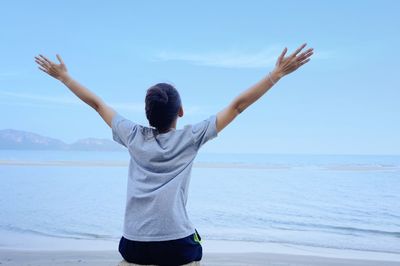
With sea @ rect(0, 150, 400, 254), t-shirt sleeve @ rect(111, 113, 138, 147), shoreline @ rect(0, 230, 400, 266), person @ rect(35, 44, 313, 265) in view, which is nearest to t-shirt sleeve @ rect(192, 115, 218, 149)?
person @ rect(35, 44, 313, 265)

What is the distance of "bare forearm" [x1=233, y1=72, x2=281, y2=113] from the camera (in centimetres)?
186

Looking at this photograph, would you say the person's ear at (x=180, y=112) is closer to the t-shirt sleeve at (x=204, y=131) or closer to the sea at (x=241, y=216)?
the t-shirt sleeve at (x=204, y=131)

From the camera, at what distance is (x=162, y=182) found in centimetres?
181

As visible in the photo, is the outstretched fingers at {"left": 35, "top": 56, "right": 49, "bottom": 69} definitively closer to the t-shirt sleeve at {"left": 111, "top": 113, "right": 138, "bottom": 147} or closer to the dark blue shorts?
the t-shirt sleeve at {"left": 111, "top": 113, "right": 138, "bottom": 147}

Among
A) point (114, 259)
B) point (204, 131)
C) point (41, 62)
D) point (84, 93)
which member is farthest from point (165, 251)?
Answer: point (114, 259)

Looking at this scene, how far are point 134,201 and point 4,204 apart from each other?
12000 mm

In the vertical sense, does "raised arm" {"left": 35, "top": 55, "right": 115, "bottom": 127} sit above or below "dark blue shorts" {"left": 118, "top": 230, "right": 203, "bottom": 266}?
above

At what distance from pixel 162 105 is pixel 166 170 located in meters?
0.25

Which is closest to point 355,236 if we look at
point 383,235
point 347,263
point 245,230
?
point 383,235

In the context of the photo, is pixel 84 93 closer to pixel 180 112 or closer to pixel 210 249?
pixel 180 112

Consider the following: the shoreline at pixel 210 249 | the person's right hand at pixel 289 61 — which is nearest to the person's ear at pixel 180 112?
the person's right hand at pixel 289 61

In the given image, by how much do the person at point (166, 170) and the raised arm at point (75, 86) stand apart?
23 centimetres

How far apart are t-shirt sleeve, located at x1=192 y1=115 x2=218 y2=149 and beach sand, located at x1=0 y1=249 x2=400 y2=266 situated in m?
5.01

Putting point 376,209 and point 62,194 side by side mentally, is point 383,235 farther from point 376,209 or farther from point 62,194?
point 62,194
